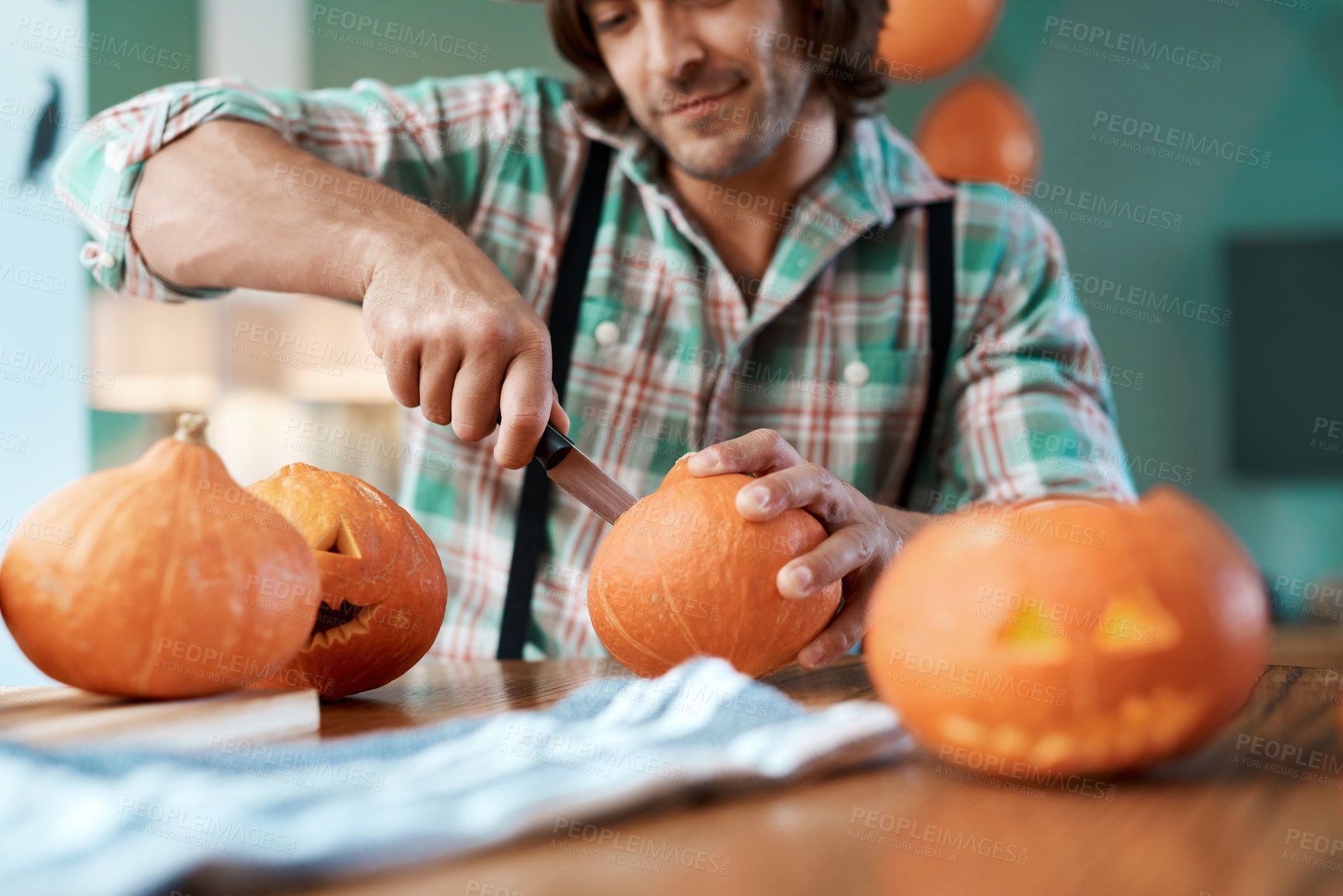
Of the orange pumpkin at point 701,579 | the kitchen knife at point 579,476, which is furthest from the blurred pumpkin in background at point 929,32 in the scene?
the orange pumpkin at point 701,579

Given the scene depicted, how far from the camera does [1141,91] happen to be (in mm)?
4156

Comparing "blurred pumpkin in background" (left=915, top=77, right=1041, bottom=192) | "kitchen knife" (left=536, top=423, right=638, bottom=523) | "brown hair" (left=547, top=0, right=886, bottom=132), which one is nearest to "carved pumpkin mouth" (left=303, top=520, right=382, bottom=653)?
"kitchen knife" (left=536, top=423, right=638, bottom=523)

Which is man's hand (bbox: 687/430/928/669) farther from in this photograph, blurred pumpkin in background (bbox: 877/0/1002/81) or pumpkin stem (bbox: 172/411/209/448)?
blurred pumpkin in background (bbox: 877/0/1002/81)

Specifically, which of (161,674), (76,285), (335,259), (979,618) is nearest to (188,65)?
(76,285)

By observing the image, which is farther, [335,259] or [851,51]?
[851,51]

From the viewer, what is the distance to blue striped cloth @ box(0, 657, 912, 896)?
0.40m

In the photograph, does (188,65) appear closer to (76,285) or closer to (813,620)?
(76,285)

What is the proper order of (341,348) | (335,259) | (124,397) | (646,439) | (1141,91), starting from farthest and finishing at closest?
(1141,91) < (341,348) < (124,397) < (646,439) < (335,259)

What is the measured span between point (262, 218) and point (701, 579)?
2.31 feet

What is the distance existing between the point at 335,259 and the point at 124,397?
2.31m

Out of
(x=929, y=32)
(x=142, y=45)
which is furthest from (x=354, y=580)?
A: (x=142, y=45)

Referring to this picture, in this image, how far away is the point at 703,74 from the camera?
56.7 inches

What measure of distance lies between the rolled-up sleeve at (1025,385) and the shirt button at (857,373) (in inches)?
5.6

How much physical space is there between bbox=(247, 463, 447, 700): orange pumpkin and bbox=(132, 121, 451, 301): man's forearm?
0.33 m
